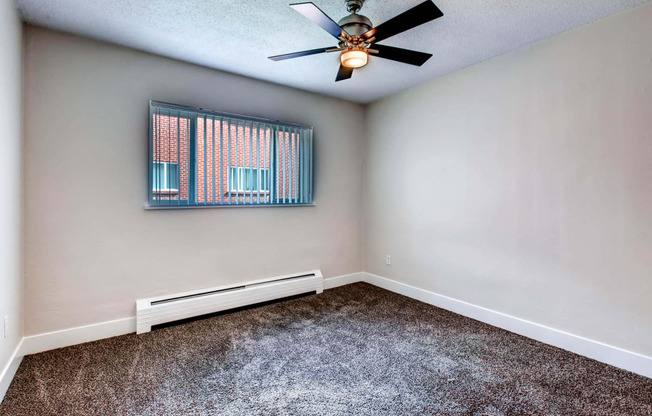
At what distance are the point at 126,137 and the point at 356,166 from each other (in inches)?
106

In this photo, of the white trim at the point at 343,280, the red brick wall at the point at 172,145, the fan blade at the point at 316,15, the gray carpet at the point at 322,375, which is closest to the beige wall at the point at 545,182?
the gray carpet at the point at 322,375

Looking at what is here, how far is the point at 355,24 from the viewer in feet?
6.48

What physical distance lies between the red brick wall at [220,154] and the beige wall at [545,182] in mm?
1424

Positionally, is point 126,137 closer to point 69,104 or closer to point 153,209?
point 69,104

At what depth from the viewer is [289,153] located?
Result: 3.65 metres

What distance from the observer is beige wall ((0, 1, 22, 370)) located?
1.84 meters

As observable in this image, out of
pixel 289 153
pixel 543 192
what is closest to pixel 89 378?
pixel 289 153

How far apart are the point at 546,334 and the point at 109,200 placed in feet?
12.5

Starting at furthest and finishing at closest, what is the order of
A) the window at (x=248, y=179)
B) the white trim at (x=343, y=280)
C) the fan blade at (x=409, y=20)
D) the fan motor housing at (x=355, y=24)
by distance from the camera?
the white trim at (x=343, y=280) → the window at (x=248, y=179) → the fan motor housing at (x=355, y=24) → the fan blade at (x=409, y=20)

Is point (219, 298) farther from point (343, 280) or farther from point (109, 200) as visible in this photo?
point (343, 280)

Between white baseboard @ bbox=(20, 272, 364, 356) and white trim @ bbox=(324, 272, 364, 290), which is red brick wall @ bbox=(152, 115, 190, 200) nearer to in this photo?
white baseboard @ bbox=(20, 272, 364, 356)

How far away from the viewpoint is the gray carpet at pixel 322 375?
175 centimetres

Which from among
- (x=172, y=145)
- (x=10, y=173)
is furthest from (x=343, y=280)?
(x=10, y=173)

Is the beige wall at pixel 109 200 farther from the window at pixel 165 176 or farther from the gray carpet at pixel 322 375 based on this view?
the gray carpet at pixel 322 375
